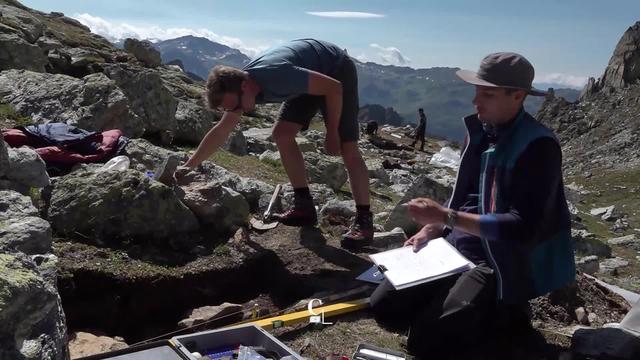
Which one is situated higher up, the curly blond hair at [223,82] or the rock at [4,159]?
the curly blond hair at [223,82]

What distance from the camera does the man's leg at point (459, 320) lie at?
5.14m

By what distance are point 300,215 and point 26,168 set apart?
10.5 ft

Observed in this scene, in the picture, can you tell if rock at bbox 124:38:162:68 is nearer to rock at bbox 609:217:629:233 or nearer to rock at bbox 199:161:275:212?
rock at bbox 609:217:629:233

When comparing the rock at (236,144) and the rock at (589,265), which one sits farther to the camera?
the rock at (236,144)

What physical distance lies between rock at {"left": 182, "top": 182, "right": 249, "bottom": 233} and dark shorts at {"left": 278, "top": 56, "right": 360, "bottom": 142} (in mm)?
1168

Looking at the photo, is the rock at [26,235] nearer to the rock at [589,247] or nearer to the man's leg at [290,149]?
the man's leg at [290,149]

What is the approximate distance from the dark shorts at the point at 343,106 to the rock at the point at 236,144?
27.0 feet

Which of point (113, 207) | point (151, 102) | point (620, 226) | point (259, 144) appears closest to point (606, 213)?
point (620, 226)

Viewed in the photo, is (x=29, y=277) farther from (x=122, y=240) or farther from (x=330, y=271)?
(x=330, y=271)

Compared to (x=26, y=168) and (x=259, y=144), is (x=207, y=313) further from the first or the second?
(x=259, y=144)

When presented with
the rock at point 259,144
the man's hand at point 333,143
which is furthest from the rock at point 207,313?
the rock at point 259,144

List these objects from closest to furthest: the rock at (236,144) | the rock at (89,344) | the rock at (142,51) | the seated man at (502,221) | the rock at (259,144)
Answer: the seated man at (502,221) → the rock at (89,344) → the rock at (236,144) → the rock at (259,144) → the rock at (142,51)

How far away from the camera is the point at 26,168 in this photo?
20.7 feet

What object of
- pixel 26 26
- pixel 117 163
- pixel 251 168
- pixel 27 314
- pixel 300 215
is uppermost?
pixel 26 26
